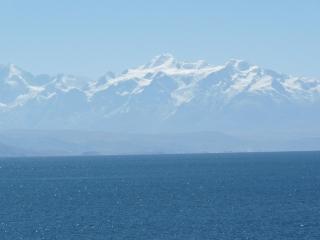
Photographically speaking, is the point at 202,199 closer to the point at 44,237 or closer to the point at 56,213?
the point at 56,213

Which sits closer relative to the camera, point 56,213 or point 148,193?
point 56,213

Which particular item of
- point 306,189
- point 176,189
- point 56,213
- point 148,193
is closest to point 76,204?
point 56,213

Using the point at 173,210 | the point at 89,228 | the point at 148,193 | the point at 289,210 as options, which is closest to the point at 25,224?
the point at 89,228

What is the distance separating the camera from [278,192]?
478 ft

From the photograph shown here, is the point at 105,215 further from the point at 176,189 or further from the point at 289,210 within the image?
the point at 176,189

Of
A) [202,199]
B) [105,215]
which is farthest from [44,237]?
[202,199]

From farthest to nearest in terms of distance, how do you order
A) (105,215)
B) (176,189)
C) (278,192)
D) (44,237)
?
1. (176,189)
2. (278,192)
3. (105,215)
4. (44,237)

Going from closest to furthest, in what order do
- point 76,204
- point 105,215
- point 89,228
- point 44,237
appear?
point 44,237 → point 89,228 → point 105,215 → point 76,204

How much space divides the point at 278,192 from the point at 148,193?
2148 centimetres

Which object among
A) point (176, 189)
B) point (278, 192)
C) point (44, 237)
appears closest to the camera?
point (44, 237)

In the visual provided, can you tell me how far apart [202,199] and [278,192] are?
17.1m

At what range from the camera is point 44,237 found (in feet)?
306

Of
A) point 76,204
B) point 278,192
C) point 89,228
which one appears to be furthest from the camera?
point 278,192

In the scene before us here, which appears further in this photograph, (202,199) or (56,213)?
(202,199)
